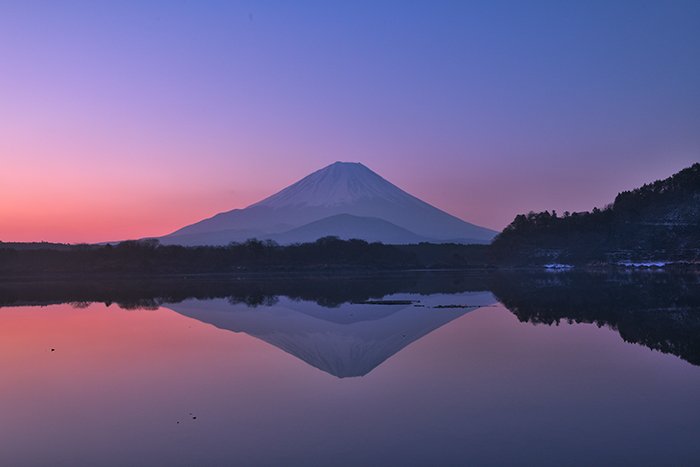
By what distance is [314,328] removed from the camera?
70.3 feet

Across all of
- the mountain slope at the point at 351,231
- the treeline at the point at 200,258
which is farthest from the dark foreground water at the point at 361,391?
the mountain slope at the point at 351,231

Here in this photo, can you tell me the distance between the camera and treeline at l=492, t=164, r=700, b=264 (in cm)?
7144

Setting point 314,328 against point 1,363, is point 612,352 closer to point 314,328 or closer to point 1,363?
point 314,328

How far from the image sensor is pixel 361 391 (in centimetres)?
1155

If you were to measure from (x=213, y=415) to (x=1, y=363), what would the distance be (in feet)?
29.5

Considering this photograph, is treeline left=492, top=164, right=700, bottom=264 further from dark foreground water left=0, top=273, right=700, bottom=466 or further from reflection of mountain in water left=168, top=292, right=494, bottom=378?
dark foreground water left=0, top=273, right=700, bottom=466

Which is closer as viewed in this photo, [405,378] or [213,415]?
[213,415]

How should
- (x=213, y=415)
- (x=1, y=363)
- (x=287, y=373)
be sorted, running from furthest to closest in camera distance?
1. (x=1, y=363)
2. (x=287, y=373)
3. (x=213, y=415)

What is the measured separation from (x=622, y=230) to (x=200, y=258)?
56901 mm

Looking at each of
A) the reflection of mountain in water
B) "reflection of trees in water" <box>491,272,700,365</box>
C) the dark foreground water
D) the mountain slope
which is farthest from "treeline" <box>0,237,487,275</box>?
the mountain slope

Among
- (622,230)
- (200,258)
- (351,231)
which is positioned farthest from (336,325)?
(351,231)

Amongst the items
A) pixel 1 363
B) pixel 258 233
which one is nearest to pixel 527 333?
pixel 1 363

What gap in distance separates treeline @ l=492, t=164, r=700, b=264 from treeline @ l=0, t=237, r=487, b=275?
1324cm

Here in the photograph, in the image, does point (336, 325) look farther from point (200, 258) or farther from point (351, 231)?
point (351, 231)
